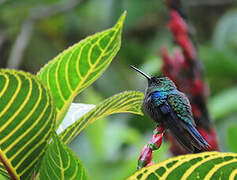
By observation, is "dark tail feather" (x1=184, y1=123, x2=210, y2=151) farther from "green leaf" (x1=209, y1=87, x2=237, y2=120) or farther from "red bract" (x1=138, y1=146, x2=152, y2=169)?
"green leaf" (x1=209, y1=87, x2=237, y2=120)

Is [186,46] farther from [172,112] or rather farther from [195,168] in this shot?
[195,168]

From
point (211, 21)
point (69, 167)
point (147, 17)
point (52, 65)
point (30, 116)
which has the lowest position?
point (69, 167)

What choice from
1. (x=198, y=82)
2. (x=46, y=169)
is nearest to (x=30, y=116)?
(x=46, y=169)

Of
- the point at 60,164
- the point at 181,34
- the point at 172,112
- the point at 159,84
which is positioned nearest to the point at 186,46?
the point at 181,34

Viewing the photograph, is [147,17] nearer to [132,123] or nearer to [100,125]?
[132,123]

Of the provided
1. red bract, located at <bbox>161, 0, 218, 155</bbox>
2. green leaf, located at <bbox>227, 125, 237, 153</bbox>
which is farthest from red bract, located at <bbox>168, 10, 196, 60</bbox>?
green leaf, located at <bbox>227, 125, 237, 153</bbox>

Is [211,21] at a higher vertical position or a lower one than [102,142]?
higher
